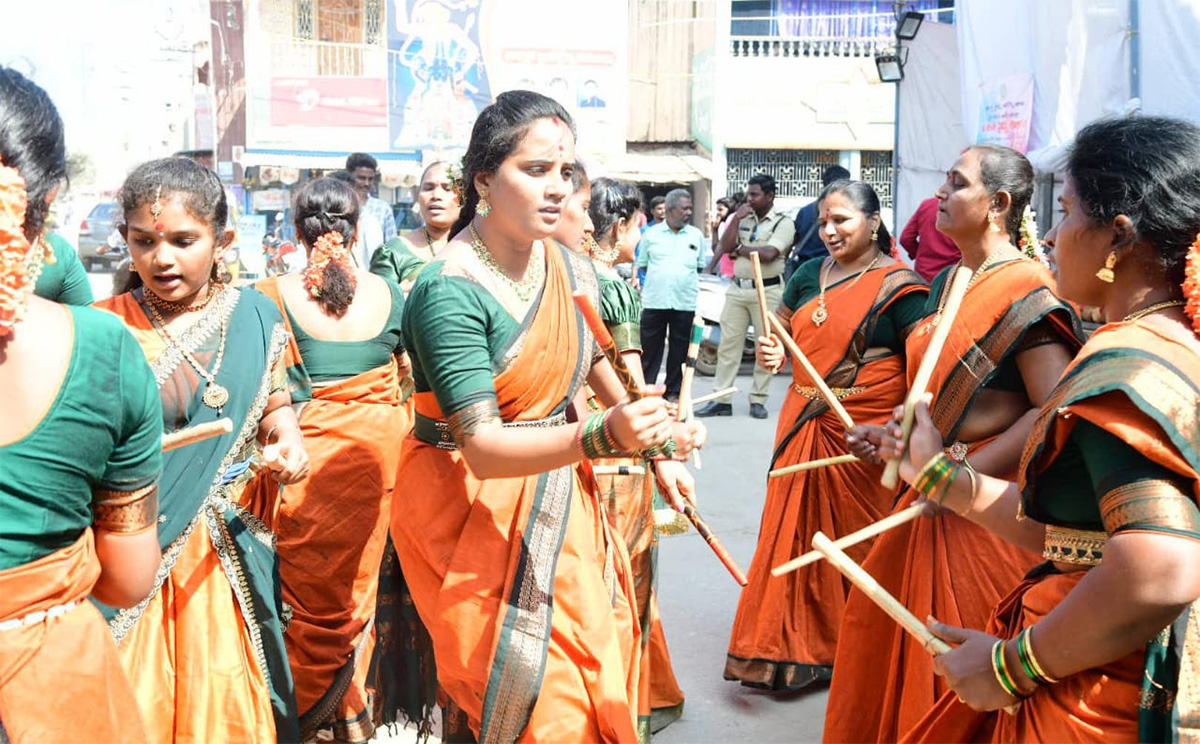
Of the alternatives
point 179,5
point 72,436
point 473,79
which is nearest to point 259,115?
point 473,79

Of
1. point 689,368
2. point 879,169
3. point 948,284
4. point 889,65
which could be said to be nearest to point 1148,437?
point 689,368

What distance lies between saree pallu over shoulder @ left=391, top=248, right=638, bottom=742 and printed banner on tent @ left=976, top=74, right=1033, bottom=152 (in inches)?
268

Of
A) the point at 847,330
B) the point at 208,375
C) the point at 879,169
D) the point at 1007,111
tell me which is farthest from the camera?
the point at 879,169

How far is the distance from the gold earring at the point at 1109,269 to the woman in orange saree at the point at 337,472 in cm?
296

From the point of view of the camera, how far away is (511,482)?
2.88 metres

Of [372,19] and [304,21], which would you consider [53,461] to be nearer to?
[372,19]

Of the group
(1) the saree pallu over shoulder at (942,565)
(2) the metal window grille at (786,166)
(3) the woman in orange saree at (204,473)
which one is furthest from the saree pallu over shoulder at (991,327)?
(2) the metal window grille at (786,166)

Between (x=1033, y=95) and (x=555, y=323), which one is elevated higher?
(x=1033, y=95)

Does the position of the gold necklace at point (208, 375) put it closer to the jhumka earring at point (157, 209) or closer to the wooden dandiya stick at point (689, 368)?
the jhumka earring at point (157, 209)

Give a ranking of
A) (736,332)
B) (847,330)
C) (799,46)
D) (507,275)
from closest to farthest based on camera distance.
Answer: (507,275), (847,330), (736,332), (799,46)

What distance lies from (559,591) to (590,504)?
1.00 ft

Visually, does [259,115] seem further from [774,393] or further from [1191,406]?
[1191,406]

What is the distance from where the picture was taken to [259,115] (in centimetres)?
2236

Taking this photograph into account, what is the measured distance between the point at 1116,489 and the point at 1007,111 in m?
8.24
